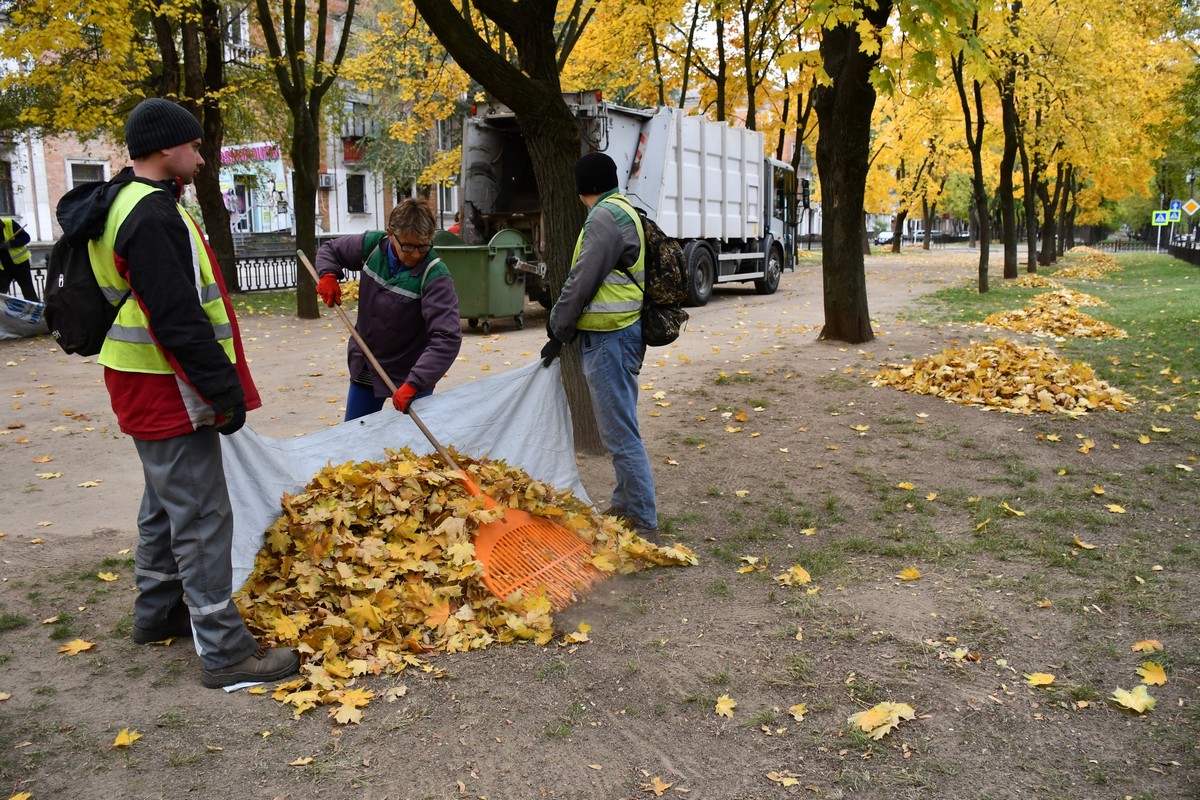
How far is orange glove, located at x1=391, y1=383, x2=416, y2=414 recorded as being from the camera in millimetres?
4250

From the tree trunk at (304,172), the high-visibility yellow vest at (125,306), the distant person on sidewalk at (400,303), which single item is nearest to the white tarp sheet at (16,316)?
the tree trunk at (304,172)

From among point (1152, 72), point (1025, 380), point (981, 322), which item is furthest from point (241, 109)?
point (1152, 72)

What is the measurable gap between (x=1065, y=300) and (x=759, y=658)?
1387cm

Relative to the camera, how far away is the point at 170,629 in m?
3.70

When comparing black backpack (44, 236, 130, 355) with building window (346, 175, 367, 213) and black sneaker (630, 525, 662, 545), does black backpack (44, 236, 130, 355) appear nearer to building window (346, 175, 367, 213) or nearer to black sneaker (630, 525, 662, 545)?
black sneaker (630, 525, 662, 545)

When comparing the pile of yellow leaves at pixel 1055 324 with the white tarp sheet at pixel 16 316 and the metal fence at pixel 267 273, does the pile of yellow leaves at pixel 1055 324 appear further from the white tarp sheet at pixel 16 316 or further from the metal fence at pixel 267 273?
the metal fence at pixel 267 273

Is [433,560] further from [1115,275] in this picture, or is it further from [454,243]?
[1115,275]

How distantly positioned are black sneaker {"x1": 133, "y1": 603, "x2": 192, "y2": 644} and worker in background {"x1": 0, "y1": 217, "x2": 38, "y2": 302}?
9759mm

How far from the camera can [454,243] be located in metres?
13.3

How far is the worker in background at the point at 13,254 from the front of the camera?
11531 millimetres

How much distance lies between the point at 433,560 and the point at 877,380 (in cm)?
597

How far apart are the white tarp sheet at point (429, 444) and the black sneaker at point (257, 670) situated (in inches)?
16.2

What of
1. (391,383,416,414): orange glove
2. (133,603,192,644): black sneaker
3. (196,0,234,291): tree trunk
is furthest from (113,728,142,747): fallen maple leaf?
(196,0,234,291): tree trunk

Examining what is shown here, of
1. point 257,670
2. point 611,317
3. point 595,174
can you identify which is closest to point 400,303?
point 611,317
